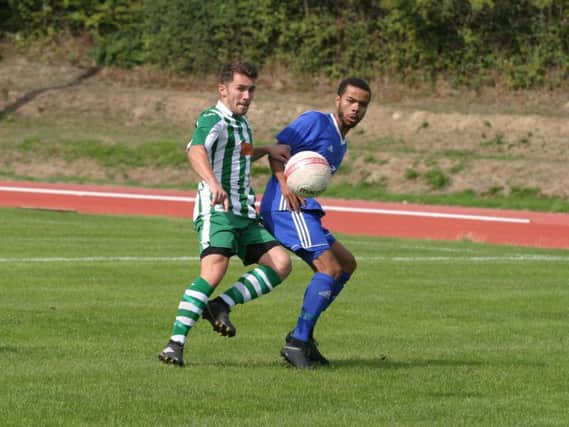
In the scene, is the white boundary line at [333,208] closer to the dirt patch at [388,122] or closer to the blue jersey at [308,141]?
the dirt patch at [388,122]

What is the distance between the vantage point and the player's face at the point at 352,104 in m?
10.1

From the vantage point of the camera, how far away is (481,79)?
35.6 metres

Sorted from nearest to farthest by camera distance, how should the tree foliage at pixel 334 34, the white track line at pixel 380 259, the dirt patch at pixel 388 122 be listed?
the white track line at pixel 380 259
the dirt patch at pixel 388 122
the tree foliage at pixel 334 34

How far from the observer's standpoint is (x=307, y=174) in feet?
31.8

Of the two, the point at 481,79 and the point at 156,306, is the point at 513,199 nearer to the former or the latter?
the point at 481,79

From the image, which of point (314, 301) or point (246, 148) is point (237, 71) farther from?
point (314, 301)

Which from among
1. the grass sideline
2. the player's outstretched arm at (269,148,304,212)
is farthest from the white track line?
the player's outstretched arm at (269,148,304,212)

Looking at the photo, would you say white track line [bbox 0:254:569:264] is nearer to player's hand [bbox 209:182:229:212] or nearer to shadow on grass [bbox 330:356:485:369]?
shadow on grass [bbox 330:356:485:369]

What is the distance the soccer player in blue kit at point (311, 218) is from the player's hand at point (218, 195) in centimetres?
75

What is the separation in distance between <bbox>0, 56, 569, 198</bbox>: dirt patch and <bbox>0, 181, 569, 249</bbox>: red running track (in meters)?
2.15

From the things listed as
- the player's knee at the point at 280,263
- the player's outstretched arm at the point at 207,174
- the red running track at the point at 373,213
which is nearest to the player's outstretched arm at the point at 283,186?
the player's knee at the point at 280,263

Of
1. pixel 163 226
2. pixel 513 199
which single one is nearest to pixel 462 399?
pixel 163 226

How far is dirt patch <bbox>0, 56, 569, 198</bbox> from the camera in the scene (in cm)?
3203

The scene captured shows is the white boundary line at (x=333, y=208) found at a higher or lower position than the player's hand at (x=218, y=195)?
lower
